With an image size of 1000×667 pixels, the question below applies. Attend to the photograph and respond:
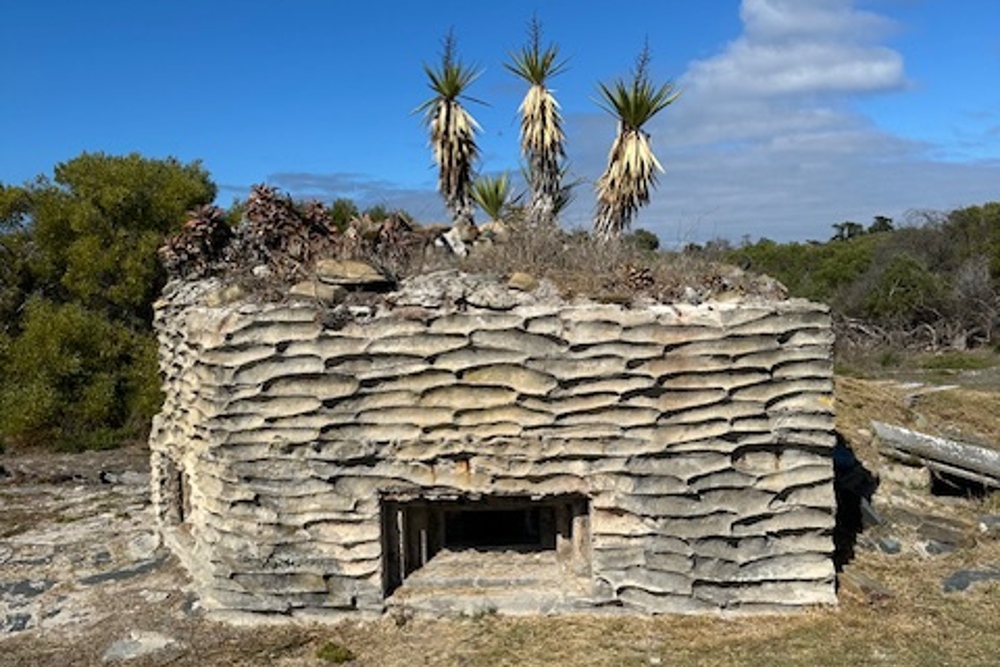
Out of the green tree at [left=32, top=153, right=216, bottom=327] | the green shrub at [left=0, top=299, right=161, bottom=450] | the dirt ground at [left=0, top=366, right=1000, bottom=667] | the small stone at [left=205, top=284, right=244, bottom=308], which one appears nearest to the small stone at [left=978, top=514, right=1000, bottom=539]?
the dirt ground at [left=0, top=366, right=1000, bottom=667]

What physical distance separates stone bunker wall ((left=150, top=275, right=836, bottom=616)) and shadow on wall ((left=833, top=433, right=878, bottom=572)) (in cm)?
177

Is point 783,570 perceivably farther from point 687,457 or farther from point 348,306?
point 348,306

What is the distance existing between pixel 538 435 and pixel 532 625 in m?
1.34

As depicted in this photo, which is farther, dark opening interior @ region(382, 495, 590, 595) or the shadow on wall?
the shadow on wall

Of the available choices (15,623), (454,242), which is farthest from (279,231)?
(15,623)

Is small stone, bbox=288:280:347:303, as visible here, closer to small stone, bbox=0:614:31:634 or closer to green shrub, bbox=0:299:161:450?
small stone, bbox=0:614:31:634

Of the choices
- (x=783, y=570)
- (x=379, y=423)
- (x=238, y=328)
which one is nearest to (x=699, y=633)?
(x=783, y=570)

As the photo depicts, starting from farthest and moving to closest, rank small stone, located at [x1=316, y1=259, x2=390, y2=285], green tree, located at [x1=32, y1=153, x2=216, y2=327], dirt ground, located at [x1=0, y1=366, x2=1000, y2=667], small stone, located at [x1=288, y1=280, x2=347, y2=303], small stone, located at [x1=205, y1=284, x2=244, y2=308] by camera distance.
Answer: green tree, located at [x1=32, y1=153, x2=216, y2=327], small stone, located at [x1=205, y1=284, x2=244, y2=308], small stone, located at [x1=316, y1=259, x2=390, y2=285], small stone, located at [x1=288, y1=280, x2=347, y2=303], dirt ground, located at [x1=0, y1=366, x2=1000, y2=667]

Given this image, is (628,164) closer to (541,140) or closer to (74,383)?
(541,140)

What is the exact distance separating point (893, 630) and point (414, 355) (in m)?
3.88

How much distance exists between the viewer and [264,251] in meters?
7.41

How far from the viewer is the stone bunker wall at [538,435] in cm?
615

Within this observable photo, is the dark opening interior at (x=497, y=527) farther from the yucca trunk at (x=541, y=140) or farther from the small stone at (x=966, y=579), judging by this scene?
the yucca trunk at (x=541, y=140)

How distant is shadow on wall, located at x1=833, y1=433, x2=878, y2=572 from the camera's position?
8.06 meters
